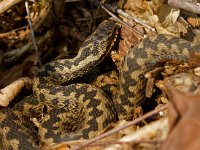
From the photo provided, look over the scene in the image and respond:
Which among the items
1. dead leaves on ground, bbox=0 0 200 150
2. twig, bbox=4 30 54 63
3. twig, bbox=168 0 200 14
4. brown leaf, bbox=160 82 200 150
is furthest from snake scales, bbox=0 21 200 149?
brown leaf, bbox=160 82 200 150

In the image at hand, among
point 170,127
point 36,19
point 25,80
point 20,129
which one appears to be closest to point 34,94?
point 25,80

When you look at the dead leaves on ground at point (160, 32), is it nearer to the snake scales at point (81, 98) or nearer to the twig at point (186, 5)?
the snake scales at point (81, 98)

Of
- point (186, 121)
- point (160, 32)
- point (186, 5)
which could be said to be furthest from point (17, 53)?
point (186, 121)

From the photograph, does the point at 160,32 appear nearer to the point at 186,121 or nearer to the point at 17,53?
the point at 17,53

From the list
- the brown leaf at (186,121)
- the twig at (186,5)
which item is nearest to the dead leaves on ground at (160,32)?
the brown leaf at (186,121)

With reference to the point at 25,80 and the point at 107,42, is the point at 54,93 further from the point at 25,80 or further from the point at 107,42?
the point at 107,42

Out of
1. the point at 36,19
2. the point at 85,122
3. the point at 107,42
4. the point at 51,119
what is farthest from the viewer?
the point at 36,19
